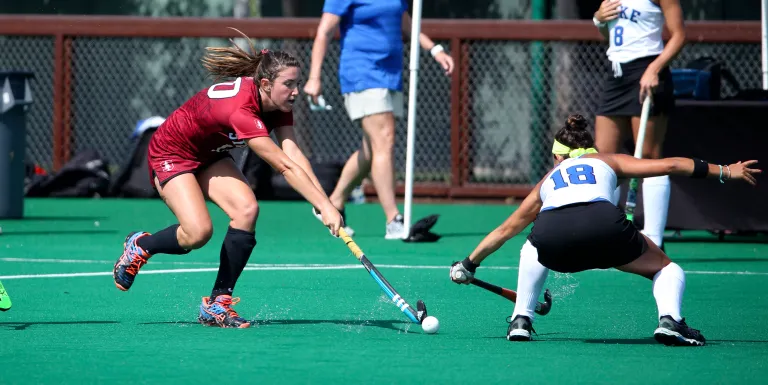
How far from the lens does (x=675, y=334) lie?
573cm

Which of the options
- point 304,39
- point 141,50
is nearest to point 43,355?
point 304,39

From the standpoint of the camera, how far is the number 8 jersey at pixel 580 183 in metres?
5.95

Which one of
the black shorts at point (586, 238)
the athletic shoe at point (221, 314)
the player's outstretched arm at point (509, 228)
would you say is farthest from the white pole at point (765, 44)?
the athletic shoe at point (221, 314)

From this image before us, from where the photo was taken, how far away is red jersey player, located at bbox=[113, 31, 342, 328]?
634cm

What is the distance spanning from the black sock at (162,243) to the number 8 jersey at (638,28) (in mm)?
3703

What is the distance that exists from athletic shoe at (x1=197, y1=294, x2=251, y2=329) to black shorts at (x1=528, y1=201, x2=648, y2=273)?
4.57 feet

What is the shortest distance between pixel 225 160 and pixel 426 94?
8486mm

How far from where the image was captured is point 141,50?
16.0 m

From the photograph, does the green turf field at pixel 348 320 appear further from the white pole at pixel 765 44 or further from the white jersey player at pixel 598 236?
the white pole at pixel 765 44

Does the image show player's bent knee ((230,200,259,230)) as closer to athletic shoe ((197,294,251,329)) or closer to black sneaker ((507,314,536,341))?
athletic shoe ((197,294,251,329))

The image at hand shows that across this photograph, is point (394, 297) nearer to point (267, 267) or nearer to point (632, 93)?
point (267, 267)

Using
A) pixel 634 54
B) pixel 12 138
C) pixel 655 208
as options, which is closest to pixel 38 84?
pixel 12 138

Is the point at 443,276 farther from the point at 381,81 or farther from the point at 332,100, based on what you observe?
the point at 332,100

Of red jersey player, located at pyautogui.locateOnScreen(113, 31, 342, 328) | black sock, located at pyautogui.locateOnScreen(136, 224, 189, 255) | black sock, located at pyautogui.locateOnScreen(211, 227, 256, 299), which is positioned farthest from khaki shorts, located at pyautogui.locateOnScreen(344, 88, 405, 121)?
black sock, located at pyautogui.locateOnScreen(211, 227, 256, 299)
